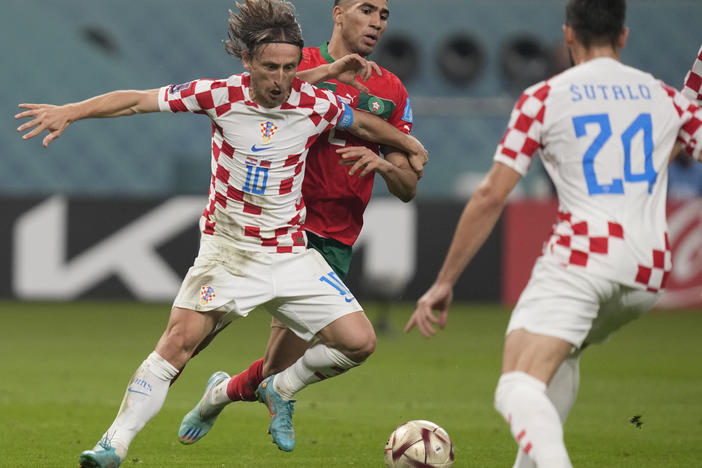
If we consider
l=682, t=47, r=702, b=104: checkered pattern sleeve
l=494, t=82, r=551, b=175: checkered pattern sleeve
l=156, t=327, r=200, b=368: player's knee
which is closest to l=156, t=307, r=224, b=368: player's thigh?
l=156, t=327, r=200, b=368: player's knee

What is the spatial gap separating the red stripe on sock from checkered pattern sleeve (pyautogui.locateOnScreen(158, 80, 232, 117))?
5.47 ft

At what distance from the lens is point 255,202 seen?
18.8ft

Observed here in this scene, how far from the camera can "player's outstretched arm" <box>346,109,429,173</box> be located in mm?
6000

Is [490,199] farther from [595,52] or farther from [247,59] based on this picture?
[247,59]

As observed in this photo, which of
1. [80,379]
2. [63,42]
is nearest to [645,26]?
[63,42]

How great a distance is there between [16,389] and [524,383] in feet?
19.2

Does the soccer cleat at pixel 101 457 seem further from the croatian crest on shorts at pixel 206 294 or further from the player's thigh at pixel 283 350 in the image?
the player's thigh at pixel 283 350

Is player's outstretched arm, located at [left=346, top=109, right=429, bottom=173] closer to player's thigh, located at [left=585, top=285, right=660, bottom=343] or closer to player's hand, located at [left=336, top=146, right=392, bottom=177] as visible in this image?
player's hand, located at [left=336, top=146, right=392, bottom=177]

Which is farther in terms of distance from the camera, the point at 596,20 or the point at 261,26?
the point at 261,26

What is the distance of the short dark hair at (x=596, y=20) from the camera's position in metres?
4.38

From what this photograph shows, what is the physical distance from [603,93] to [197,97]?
81.9 inches

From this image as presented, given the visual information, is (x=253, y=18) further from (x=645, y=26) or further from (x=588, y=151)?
(x=645, y=26)

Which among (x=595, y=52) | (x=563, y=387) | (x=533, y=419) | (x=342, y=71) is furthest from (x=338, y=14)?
(x=533, y=419)

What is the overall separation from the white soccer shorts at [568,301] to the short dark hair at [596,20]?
890 millimetres
